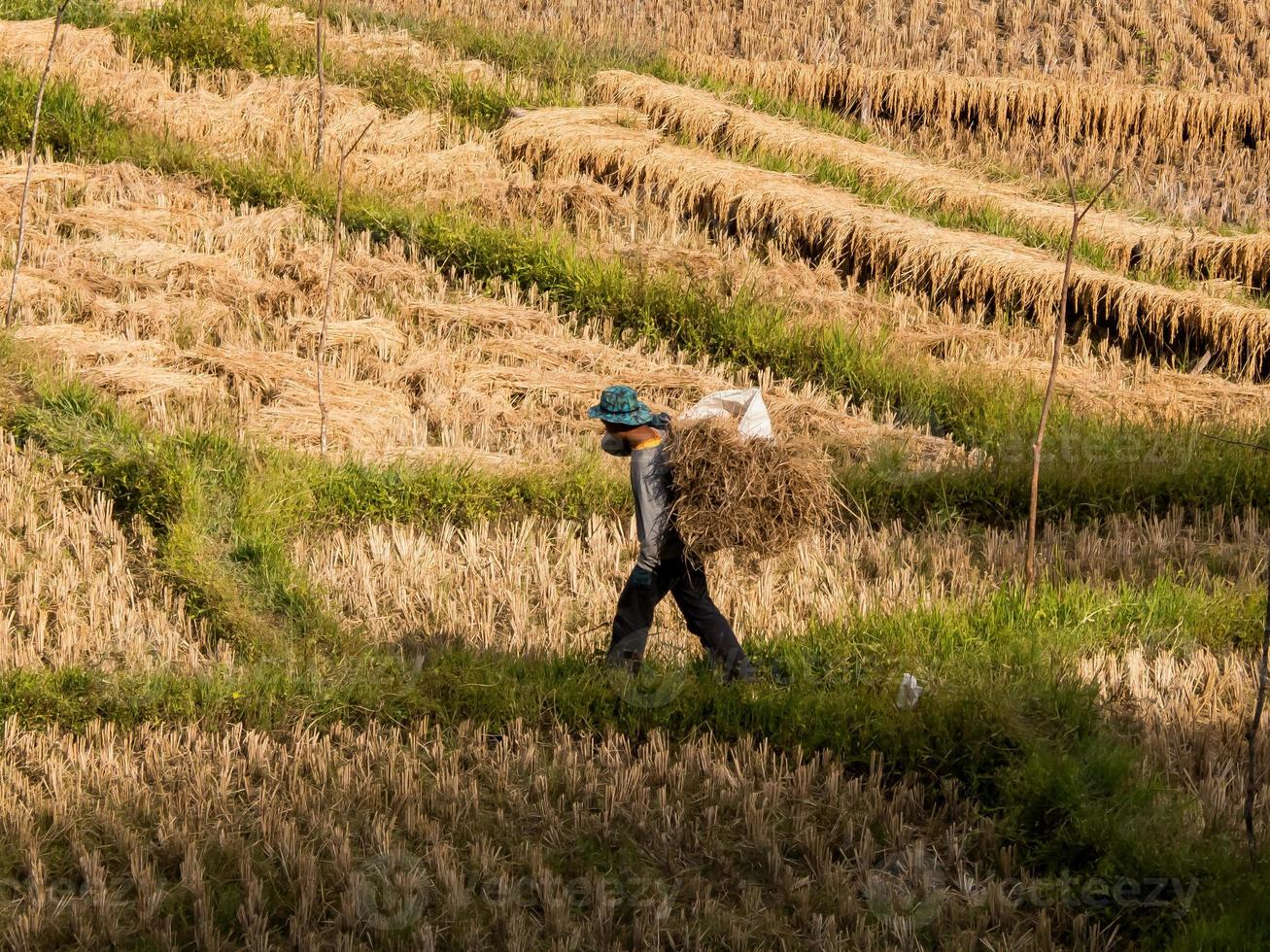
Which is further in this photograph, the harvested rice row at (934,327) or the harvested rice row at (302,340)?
the harvested rice row at (934,327)

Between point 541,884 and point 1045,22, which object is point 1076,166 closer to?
point 1045,22

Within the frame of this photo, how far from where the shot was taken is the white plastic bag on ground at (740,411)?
16.8ft

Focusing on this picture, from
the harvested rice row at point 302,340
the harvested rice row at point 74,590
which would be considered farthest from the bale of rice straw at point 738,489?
the harvested rice row at point 302,340

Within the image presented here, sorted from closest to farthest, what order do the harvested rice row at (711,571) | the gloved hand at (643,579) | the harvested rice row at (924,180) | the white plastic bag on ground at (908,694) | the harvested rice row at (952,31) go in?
the white plastic bag on ground at (908,694)
the gloved hand at (643,579)
the harvested rice row at (711,571)
the harvested rice row at (924,180)
the harvested rice row at (952,31)

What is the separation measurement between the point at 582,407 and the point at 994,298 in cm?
306

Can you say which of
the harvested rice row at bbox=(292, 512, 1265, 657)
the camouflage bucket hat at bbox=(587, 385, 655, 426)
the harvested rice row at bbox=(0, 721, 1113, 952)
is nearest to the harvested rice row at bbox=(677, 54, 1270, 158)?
the harvested rice row at bbox=(292, 512, 1265, 657)

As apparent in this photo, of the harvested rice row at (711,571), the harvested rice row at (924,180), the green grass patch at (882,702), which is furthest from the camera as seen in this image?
the harvested rice row at (924,180)

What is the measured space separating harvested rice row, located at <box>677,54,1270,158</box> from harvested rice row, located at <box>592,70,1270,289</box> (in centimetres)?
72

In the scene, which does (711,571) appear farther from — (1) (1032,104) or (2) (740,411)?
(1) (1032,104)

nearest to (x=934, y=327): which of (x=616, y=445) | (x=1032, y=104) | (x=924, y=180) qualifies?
(x=924, y=180)

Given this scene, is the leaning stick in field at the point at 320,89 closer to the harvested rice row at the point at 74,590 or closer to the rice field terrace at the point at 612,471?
the rice field terrace at the point at 612,471

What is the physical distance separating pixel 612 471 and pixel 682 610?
222 cm

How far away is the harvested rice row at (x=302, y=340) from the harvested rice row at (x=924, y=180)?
2.73 metres

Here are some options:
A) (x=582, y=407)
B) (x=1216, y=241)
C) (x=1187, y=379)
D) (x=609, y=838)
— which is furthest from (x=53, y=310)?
(x=1216, y=241)
